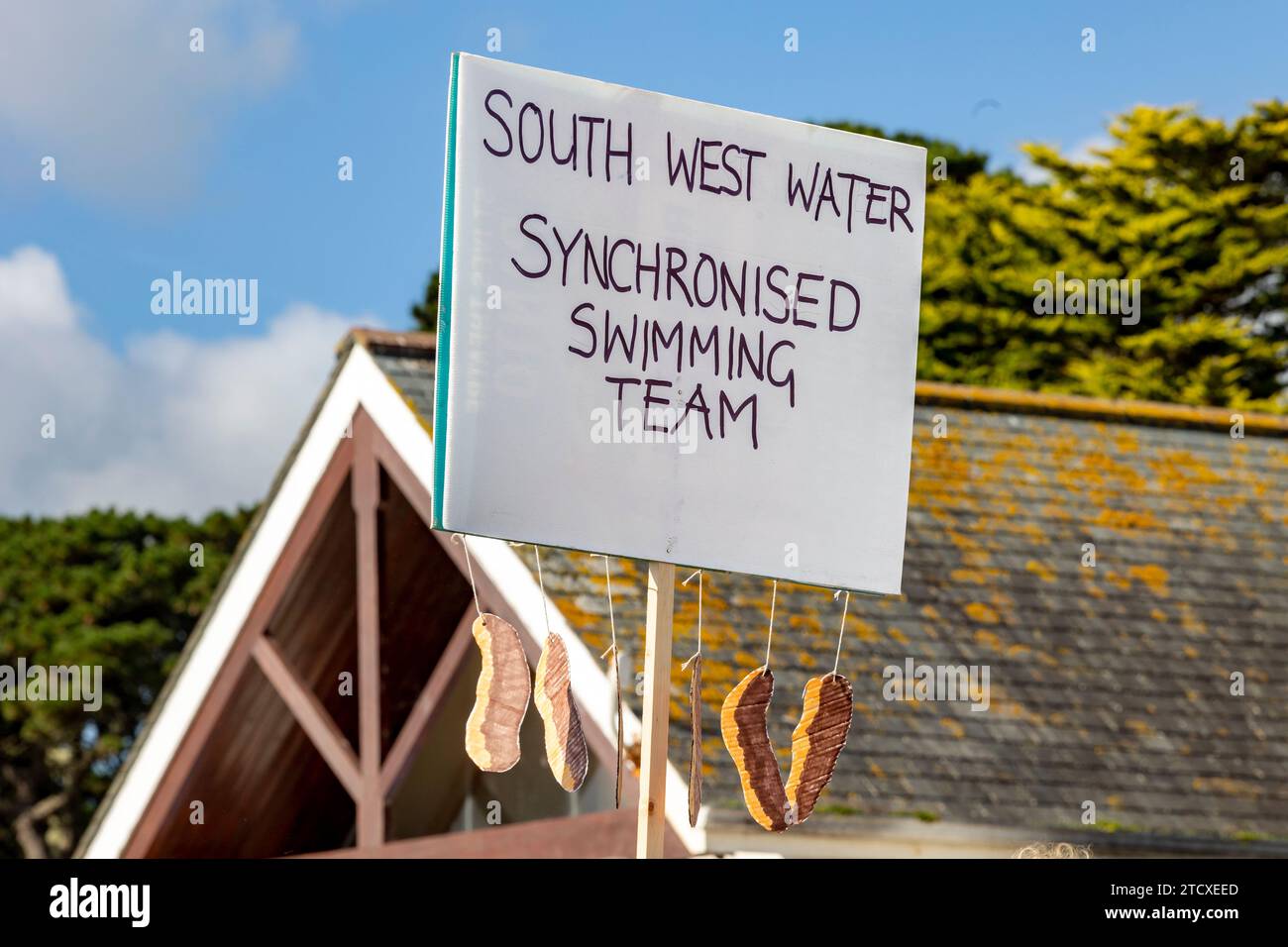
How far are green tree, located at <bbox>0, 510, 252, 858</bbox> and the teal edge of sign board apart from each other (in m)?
25.6

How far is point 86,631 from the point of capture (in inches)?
1107

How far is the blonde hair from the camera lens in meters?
4.63

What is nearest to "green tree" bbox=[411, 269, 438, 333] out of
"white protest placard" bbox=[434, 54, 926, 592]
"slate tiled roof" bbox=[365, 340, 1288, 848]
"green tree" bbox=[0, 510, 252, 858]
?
"green tree" bbox=[0, 510, 252, 858]

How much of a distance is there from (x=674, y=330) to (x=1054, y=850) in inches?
131

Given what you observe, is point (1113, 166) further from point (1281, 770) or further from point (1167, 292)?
point (1281, 770)

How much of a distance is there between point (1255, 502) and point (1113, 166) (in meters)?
16.3

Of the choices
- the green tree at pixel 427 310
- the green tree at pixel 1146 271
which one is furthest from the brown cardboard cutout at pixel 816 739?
the green tree at pixel 427 310

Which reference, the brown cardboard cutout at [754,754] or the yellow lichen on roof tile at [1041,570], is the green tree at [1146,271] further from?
the brown cardboard cutout at [754,754]

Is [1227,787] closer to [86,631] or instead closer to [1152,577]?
[1152,577]

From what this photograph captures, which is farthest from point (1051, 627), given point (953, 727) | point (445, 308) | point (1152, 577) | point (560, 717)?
point (445, 308)

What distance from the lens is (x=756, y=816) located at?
3.45 m

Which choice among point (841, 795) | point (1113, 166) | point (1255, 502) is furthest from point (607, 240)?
point (1113, 166)

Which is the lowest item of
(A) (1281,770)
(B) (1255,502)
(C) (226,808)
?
(C) (226,808)

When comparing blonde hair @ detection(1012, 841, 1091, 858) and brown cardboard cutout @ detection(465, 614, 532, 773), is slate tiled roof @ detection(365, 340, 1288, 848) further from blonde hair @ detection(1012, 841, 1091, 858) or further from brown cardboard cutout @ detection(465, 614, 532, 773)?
brown cardboard cutout @ detection(465, 614, 532, 773)
